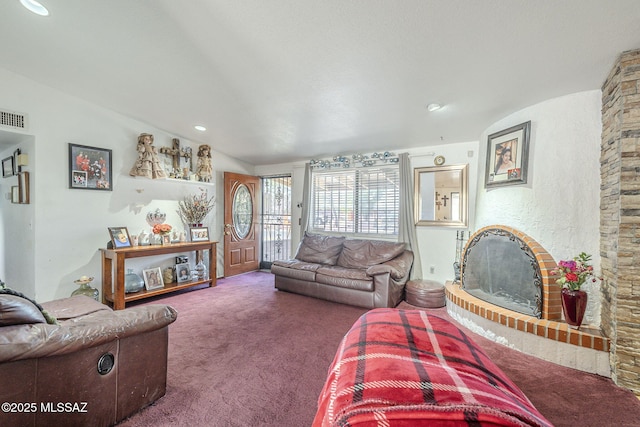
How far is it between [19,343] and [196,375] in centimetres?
111

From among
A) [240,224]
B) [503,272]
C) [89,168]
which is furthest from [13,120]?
[503,272]

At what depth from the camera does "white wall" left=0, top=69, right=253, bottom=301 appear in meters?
2.98

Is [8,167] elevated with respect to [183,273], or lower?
elevated

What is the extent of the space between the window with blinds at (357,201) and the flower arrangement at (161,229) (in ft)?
7.89

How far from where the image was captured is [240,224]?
17.0 feet

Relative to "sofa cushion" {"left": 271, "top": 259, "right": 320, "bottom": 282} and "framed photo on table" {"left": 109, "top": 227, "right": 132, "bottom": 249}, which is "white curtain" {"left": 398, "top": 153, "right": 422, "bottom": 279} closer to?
"sofa cushion" {"left": 271, "top": 259, "right": 320, "bottom": 282}

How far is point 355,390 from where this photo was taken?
27.2 inches

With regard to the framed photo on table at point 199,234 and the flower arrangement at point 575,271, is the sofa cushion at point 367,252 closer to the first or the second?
the flower arrangement at point 575,271

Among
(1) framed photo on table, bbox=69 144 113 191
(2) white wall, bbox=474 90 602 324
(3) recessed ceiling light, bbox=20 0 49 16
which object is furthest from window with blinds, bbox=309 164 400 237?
(3) recessed ceiling light, bbox=20 0 49 16

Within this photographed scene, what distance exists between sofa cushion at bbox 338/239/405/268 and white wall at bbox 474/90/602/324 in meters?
1.55

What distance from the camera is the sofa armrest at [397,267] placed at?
3291mm

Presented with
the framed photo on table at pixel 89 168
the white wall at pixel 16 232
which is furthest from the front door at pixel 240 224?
the white wall at pixel 16 232

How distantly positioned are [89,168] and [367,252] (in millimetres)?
3978

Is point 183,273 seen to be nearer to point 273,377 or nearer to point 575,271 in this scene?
point 273,377
